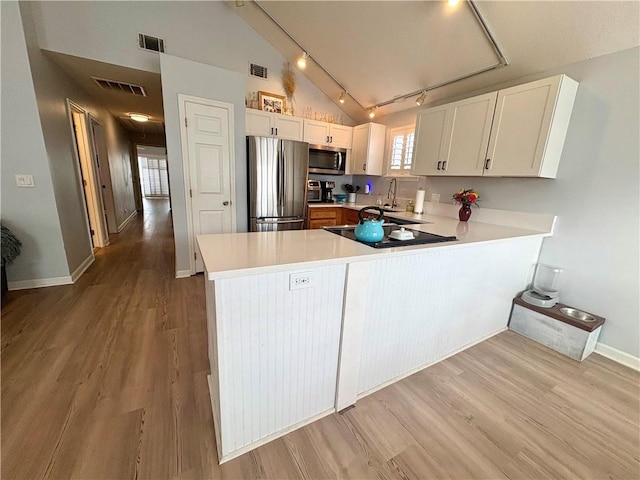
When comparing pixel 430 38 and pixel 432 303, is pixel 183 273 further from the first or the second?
pixel 430 38

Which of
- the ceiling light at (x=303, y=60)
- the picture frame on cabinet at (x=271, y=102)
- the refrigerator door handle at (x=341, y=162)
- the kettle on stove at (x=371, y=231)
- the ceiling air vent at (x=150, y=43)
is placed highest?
Result: the ceiling light at (x=303, y=60)

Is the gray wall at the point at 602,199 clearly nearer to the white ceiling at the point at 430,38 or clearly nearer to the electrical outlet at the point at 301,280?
the white ceiling at the point at 430,38

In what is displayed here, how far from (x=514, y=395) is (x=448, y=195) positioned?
221 cm

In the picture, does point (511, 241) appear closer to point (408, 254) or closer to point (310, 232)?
point (408, 254)

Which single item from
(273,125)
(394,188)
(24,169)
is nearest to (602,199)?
(394,188)

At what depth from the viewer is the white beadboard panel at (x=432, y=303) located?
1505 millimetres

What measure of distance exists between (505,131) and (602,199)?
2.98 ft

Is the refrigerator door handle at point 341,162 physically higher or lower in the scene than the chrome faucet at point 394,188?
higher

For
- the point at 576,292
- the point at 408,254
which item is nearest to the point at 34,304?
the point at 408,254

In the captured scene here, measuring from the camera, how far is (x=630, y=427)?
1480mm

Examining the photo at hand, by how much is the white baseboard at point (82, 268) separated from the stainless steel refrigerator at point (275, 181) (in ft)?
6.65

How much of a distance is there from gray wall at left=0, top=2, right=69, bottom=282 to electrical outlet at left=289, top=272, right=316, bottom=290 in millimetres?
3060

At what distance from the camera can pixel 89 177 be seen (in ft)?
13.0

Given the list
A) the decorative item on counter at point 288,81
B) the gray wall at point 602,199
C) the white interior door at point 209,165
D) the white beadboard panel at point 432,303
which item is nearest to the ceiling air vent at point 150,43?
the white interior door at point 209,165
